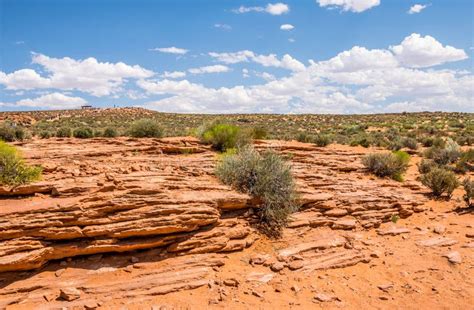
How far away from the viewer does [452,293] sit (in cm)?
655

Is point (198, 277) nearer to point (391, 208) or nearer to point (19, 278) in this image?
point (19, 278)

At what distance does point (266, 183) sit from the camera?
8047mm

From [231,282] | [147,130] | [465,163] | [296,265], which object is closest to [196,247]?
[231,282]

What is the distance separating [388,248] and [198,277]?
4.41 metres

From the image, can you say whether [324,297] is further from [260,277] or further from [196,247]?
[196,247]

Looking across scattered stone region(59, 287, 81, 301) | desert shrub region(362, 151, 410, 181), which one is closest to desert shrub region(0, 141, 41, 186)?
scattered stone region(59, 287, 81, 301)

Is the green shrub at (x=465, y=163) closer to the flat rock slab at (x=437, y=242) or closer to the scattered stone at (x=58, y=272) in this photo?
the flat rock slab at (x=437, y=242)

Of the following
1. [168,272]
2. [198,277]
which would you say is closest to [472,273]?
[198,277]

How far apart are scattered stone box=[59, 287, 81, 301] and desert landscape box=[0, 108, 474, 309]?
0.07 feet

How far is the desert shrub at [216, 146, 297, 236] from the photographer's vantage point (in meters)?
7.77

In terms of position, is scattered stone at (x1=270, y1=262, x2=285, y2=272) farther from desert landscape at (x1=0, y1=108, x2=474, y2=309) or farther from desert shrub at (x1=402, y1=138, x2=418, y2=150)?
desert shrub at (x1=402, y1=138, x2=418, y2=150)

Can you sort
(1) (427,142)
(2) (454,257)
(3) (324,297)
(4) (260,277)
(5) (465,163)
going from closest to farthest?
(3) (324,297)
(4) (260,277)
(2) (454,257)
(5) (465,163)
(1) (427,142)

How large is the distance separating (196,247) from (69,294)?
2217 mm

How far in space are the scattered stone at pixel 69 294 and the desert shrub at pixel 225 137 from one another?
7051mm
